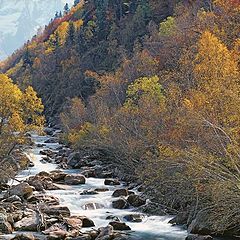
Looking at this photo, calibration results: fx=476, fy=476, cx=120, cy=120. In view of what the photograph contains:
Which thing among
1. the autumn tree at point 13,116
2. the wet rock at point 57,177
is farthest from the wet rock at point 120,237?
the wet rock at point 57,177

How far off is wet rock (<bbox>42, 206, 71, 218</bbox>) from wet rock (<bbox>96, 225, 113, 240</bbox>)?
12.9 ft

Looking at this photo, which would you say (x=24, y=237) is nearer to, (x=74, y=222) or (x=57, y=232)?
(x=57, y=232)

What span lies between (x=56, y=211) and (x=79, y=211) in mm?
3160

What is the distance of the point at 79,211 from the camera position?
31.0m

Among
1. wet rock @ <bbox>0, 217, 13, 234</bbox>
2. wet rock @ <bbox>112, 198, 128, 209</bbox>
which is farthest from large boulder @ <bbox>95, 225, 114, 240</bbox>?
wet rock @ <bbox>112, 198, 128, 209</bbox>

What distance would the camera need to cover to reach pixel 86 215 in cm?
2992

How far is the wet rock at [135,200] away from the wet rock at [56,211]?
455 centimetres

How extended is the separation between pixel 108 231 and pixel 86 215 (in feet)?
19.2

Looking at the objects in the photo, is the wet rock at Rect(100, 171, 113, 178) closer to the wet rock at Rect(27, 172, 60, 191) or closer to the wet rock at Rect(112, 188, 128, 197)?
the wet rock at Rect(27, 172, 60, 191)

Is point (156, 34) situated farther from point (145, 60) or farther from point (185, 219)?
point (185, 219)

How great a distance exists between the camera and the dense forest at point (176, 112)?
22.7 metres

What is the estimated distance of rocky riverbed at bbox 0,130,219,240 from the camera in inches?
976

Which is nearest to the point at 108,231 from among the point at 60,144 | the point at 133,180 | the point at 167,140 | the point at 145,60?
the point at 167,140

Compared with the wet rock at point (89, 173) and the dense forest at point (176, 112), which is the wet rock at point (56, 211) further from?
the wet rock at point (89, 173)
